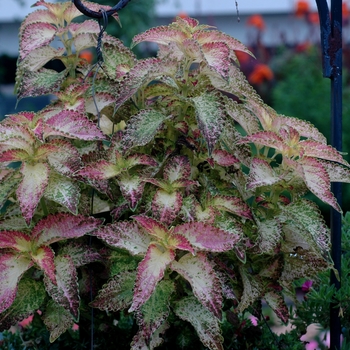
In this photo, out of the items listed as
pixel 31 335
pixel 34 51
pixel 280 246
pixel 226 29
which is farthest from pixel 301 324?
pixel 226 29

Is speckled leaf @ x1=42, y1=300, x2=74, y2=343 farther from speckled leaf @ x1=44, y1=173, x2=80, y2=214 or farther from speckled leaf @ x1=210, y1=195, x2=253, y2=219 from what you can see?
speckled leaf @ x1=210, y1=195, x2=253, y2=219

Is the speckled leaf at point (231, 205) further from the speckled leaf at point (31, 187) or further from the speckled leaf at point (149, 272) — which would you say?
the speckled leaf at point (31, 187)

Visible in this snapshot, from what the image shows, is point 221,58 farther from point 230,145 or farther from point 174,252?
point 174,252

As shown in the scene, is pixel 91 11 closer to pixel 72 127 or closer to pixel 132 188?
pixel 72 127

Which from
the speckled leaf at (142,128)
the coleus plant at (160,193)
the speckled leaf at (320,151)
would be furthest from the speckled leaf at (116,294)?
the speckled leaf at (320,151)

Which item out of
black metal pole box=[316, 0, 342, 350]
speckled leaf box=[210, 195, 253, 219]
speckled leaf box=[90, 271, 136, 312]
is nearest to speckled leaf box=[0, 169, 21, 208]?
speckled leaf box=[90, 271, 136, 312]

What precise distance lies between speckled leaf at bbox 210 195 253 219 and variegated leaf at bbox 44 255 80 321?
26 cm

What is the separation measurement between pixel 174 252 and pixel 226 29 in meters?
7.80

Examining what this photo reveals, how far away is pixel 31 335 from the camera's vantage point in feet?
4.43

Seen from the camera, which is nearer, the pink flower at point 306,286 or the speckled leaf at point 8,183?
the speckled leaf at point 8,183

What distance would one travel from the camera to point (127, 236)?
983 mm

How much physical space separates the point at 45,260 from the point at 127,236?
0.43 ft

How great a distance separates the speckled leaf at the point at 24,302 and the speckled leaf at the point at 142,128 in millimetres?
282

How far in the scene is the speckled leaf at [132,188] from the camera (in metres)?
0.99
